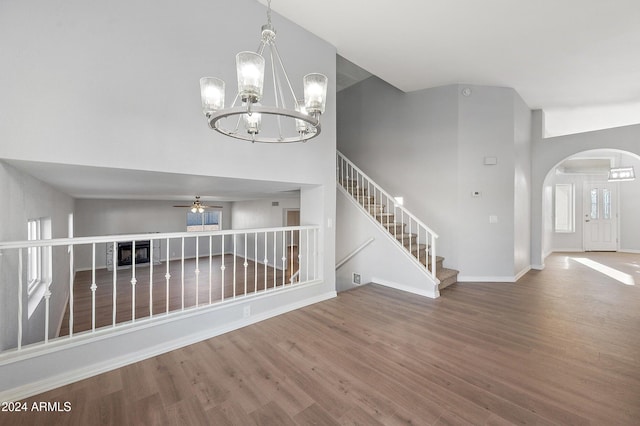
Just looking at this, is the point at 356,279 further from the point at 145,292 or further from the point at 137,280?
the point at 137,280

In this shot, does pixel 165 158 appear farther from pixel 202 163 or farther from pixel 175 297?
pixel 175 297

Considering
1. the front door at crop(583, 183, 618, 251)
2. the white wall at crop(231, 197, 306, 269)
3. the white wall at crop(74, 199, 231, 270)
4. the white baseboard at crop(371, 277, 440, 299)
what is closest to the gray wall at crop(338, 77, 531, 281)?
the white baseboard at crop(371, 277, 440, 299)

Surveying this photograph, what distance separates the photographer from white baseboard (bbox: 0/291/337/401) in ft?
6.13

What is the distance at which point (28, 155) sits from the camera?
1.85 metres

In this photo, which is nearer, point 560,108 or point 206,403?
point 206,403

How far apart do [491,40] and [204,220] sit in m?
10.4

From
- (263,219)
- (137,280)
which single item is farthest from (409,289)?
(137,280)

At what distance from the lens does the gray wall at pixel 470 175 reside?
488cm

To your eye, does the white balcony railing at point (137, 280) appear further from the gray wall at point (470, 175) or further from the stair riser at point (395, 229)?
the gray wall at point (470, 175)

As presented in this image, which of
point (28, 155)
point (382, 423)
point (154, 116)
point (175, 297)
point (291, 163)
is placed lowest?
point (175, 297)

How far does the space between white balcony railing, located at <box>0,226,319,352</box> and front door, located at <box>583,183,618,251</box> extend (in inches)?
360

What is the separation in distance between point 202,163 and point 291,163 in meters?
1.10

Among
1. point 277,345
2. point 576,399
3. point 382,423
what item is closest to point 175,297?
point 277,345

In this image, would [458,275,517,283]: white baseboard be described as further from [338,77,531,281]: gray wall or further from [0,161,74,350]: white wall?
[0,161,74,350]: white wall
